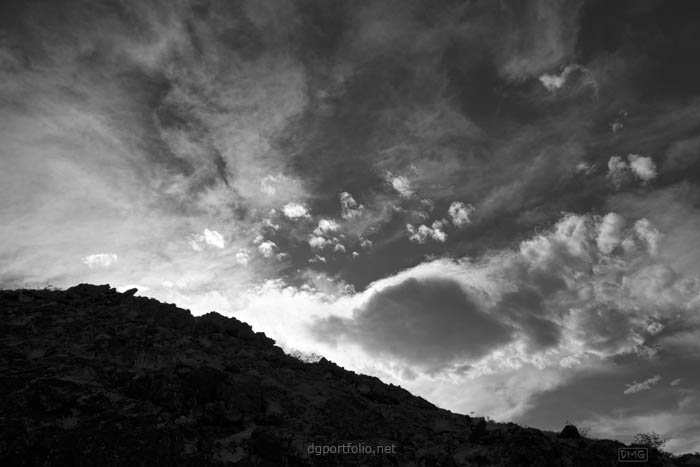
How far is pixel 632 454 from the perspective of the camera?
51.5ft

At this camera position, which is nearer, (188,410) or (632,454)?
(188,410)

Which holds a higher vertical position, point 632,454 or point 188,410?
point 188,410

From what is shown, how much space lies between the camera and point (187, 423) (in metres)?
14.2

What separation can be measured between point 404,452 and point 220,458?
6.85 meters

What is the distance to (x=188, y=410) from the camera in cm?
1517

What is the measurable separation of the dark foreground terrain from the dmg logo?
6.9 inches

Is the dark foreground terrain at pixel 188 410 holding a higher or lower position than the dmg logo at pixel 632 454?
higher

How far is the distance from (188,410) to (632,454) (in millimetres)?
16246

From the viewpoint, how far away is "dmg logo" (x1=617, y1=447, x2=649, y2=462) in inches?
606

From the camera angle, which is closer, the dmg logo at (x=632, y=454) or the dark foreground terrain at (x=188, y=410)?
the dark foreground terrain at (x=188, y=410)

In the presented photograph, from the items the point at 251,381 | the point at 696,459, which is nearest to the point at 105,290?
the point at 251,381

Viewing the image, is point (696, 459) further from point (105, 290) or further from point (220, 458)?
point (105, 290)

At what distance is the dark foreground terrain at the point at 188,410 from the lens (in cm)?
1298

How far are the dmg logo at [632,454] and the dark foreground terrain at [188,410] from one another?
0.17m
